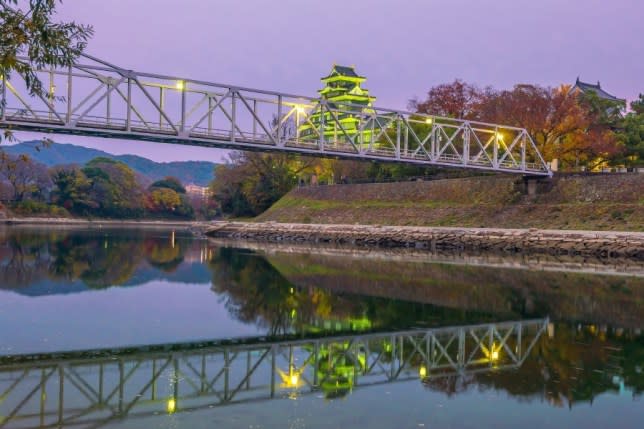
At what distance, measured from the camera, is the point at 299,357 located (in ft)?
50.2

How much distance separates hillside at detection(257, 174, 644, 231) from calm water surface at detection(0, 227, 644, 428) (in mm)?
27158

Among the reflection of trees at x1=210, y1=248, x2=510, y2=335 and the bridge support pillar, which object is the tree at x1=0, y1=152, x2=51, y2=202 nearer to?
the bridge support pillar

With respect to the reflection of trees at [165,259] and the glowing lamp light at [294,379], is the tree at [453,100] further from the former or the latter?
the glowing lamp light at [294,379]

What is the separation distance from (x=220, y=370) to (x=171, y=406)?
2.72 meters

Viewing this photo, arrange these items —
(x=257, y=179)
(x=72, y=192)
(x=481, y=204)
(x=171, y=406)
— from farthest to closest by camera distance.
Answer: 1. (x=72, y=192)
2. (x=257, y=179)
3. (x=481, y=204)
4. (x=171, y=406)

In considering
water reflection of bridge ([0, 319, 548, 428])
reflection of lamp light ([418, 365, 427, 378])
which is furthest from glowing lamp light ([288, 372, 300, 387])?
reflection of lamp light ([418, 365, 427, 378])

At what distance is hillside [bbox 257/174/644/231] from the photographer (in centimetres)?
5669

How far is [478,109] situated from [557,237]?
106 feet

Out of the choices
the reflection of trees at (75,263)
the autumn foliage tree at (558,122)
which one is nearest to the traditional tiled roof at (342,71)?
the autumn foliage tree at (558,122)

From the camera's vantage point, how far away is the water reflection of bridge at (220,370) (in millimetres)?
11242

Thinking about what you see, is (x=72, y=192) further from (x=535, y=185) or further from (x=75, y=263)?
(x=75, y=263)

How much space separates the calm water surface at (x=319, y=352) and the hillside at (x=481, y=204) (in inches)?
1069

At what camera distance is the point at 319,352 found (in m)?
15.9

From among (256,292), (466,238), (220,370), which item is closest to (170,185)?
(466,238)
